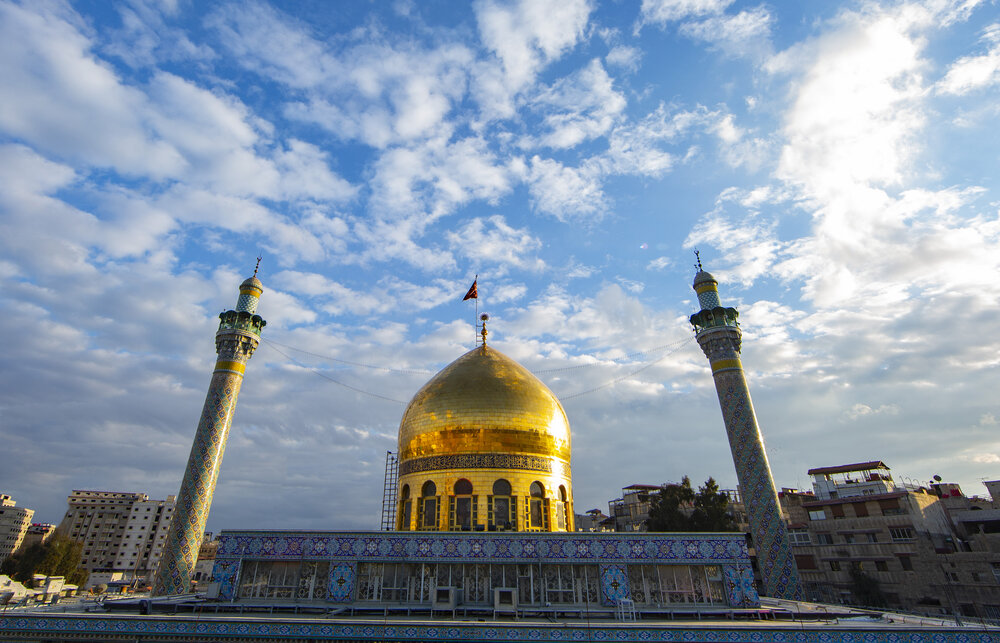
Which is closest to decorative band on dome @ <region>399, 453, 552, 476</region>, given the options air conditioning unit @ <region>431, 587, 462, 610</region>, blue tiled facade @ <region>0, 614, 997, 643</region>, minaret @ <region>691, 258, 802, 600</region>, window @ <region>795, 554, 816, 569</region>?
air conditioning unit @ <region>431, 587, 462, 610</region>

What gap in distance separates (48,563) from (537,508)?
135ft

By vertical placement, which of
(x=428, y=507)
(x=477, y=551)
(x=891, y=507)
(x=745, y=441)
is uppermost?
(x=745, y=441)

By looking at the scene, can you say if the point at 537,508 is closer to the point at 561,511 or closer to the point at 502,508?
the point at 561,511

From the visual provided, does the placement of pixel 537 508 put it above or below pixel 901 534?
above

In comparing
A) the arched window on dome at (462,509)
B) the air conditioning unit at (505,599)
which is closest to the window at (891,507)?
the arched window on dome at (462,509)

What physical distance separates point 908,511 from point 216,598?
27.5 metres

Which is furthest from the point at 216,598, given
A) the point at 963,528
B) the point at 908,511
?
the point at 963,528

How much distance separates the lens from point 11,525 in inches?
2320

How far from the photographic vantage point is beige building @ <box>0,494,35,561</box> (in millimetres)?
57438

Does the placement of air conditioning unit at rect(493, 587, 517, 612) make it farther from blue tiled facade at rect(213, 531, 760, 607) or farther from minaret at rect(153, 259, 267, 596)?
minaret at rect(153, 259, 267, 596)

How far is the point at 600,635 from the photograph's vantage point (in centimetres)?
995

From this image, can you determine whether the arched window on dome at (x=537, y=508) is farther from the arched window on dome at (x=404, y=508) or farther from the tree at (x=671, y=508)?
the tree at (x=671, y=508)

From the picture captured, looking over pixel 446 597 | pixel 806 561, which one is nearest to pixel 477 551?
pixel 446 597

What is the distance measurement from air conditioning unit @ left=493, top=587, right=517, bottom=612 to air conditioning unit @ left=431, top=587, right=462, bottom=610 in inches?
35.4
